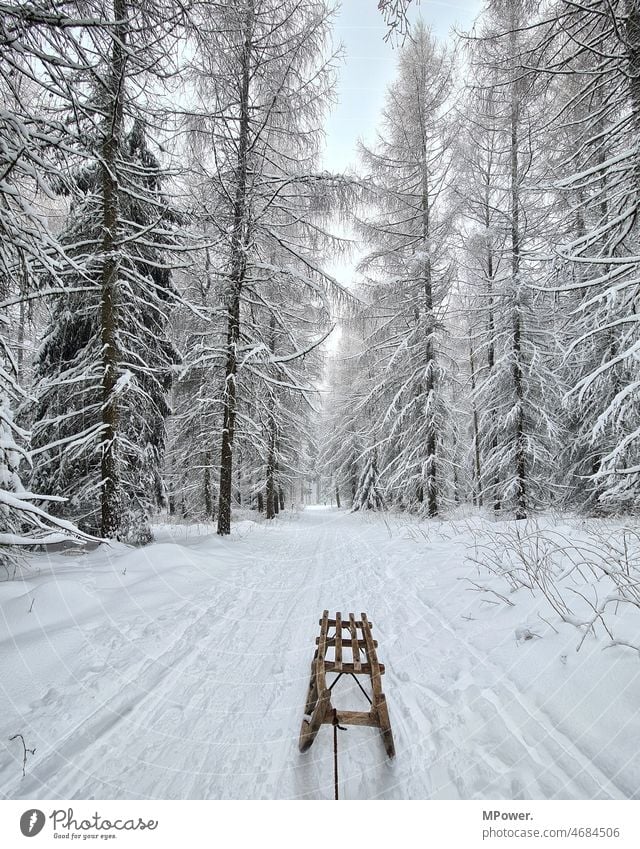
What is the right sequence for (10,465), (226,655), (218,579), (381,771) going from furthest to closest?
(218,579) → (10,465) → (226,655) → (381,771)

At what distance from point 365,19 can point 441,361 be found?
8221 millimetres

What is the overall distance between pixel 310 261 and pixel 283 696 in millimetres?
7837

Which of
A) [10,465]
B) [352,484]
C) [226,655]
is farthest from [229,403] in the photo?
[352,484]

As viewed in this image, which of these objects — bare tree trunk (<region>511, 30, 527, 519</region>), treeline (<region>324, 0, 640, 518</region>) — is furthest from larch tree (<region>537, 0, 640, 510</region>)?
treeline (<region>324, 0, 640, 518</region>)

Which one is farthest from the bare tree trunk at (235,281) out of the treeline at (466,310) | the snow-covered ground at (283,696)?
the snow-covered ground at (283,696)

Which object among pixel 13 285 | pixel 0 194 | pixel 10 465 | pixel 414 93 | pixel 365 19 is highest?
pixel 414 93

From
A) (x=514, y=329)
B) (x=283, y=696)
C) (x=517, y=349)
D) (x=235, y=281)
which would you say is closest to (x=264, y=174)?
(x=235, y=281)

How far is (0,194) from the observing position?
124 inches

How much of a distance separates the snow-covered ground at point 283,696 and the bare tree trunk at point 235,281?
3.97 m

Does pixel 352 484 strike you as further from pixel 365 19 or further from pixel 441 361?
pixel 365 19

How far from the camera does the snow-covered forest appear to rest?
3342 millimetres

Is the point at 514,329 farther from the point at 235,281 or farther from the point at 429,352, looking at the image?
the point at 235,281

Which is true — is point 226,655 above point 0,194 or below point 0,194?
below
